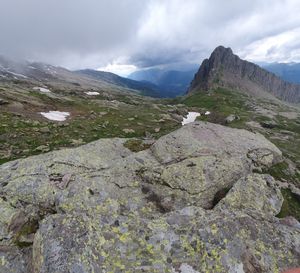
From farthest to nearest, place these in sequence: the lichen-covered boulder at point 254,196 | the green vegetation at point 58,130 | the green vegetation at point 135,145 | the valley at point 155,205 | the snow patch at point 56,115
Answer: the snow patch at point 56,115
the green vegetation at point 58,130
the green vegetation at point 135,145
the lichen-covered boulder at point 254,196
the valley at point 155,205

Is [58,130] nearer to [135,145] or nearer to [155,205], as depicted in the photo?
[135,145]

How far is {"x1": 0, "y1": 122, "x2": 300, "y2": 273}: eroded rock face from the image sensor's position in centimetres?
1188

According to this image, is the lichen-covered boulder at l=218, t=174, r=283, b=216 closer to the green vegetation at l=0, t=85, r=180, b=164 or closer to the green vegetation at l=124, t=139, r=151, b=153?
the green vegetation at l=124, t=139, r=151, b=153

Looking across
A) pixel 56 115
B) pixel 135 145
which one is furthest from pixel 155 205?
pixel 56 115

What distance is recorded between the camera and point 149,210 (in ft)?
53.3

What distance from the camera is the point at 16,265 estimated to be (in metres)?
12.9

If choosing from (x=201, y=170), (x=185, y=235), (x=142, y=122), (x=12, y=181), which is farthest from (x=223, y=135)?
(x=142, y=122)

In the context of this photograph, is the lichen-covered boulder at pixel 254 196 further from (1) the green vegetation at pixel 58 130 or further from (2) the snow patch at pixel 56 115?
(2) the snow patch at pixel 56 115

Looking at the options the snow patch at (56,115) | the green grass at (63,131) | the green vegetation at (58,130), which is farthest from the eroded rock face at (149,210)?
the snow patch at (56,115)

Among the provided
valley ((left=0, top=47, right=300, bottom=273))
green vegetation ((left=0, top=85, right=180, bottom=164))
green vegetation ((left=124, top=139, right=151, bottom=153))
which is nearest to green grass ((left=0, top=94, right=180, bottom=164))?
green vegetation ((left=0, top=85, right=180, bottom=164))

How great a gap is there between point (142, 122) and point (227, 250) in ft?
154

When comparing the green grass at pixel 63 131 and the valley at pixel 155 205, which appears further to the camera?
the green grass at pixel 63 131

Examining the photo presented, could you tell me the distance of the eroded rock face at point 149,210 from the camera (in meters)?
11.9

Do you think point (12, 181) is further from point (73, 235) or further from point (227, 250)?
point (227, 250)
